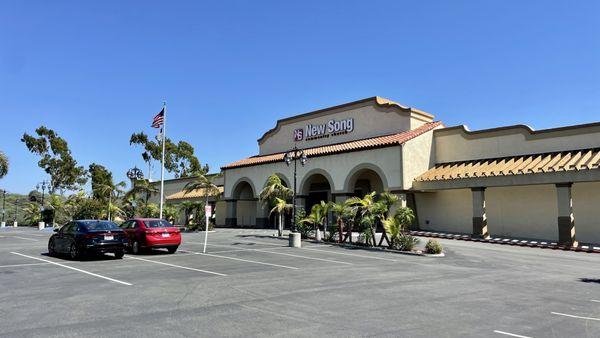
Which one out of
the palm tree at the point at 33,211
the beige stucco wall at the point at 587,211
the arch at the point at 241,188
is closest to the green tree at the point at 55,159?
the palm tree at the point at 33,211

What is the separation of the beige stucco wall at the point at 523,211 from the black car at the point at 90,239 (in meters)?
22.5

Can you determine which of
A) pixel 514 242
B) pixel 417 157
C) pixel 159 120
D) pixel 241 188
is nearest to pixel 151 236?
pixel 159 120

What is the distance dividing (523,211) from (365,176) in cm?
1212

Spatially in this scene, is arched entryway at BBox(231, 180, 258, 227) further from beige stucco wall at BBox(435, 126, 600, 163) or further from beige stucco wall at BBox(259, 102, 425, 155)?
beige stucco wall at BBox(435, 126, 600, 163)

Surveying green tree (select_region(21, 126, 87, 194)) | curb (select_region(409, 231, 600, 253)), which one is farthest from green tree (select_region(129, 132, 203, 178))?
curb (select_region(409, 231, 600, 253))

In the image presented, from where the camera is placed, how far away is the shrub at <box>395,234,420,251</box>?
2114 centimetres

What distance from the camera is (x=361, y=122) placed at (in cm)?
3500

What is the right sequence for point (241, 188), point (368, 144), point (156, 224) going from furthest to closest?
point (241, 188) → point (368, 144) → point (156, 224)

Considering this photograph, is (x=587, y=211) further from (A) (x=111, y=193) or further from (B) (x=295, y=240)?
(A) (x=111, y=193)

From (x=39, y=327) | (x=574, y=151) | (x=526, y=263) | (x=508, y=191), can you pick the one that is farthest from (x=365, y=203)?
(x=39, y=327)

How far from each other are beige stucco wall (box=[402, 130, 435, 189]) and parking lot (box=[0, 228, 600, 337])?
1322cm

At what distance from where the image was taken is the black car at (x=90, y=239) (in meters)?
15.4

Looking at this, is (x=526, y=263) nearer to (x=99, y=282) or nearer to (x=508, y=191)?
(x=508, y=191)

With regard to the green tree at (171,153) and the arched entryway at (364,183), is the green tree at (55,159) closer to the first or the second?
the green tree at (171,153)
